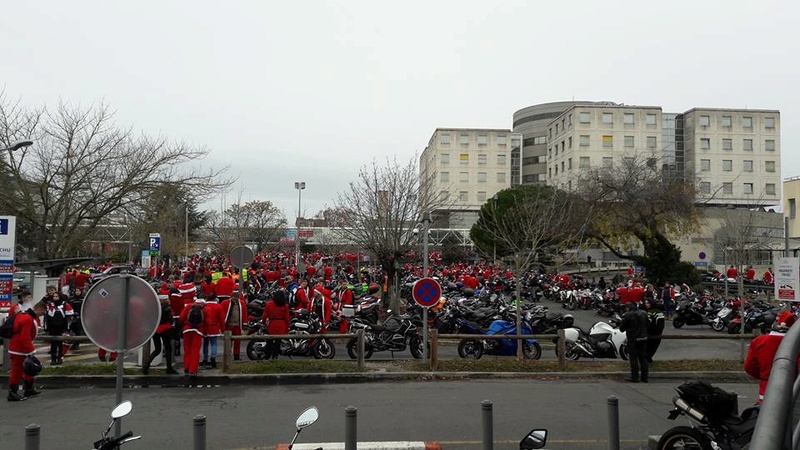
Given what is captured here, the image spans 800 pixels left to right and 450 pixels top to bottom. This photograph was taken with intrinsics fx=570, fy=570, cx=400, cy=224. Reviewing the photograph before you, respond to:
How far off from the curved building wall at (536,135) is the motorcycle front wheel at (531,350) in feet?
234

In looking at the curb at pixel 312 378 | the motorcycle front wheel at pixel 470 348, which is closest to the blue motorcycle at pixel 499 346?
the motorcycle front wheel at pixel 470 348

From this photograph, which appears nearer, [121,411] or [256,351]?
[121,411]

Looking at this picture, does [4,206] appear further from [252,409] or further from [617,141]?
[617,141]

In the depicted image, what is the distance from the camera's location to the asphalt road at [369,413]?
7.02 metres

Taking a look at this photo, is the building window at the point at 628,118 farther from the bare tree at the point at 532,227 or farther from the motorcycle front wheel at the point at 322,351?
the motorcycle front wheel at the point at 322,351

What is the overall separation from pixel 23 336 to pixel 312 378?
15.5ft

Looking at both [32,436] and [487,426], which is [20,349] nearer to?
[32,436]

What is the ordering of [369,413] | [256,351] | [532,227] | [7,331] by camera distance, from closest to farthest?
[369,413] < [7,331] < [256,351] < [532,227]

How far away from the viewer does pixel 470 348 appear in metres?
12.8

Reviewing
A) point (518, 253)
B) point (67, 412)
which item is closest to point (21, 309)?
point (67, 412)

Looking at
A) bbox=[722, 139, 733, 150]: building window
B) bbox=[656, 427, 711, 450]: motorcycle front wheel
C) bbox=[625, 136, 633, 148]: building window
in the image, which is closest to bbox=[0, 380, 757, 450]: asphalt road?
bbox=[656, 427, 711, 450]: motorcycle front wheel

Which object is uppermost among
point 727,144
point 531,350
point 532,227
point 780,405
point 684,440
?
point 727,144

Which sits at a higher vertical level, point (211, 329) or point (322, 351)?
point (211, 329)

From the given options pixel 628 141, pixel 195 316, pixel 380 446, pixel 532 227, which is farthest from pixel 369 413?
pixel 628 141
